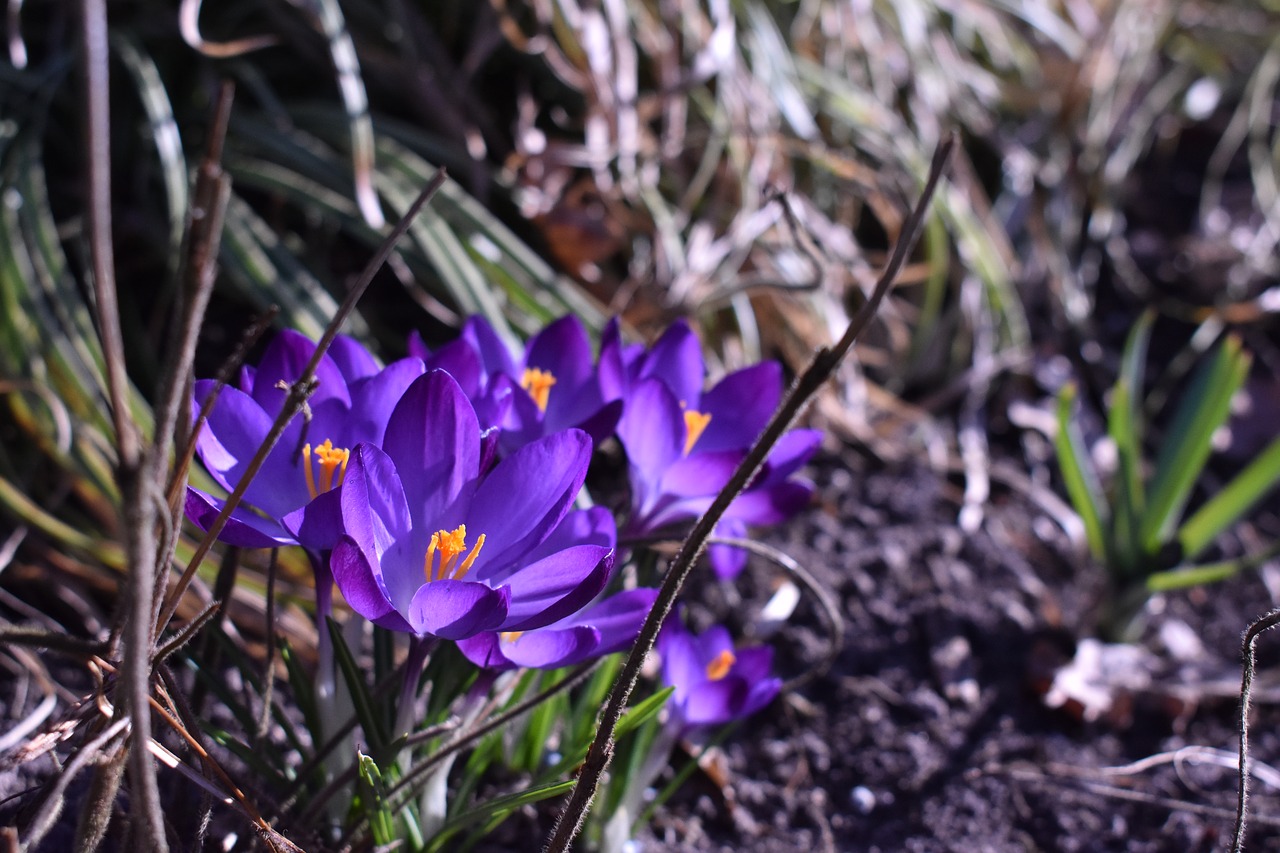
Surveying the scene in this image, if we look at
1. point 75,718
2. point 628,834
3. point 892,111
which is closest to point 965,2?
point 892,111

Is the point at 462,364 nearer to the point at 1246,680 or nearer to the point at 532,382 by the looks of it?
the point at 532,382

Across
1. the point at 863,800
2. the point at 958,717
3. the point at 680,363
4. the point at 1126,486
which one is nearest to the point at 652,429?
the point at 680,363

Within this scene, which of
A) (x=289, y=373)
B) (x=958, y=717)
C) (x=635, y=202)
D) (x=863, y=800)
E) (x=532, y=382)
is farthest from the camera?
Answer: (x=635, y=202)

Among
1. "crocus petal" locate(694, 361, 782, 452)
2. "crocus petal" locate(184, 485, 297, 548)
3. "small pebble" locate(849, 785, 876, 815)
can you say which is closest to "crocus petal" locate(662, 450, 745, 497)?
"crocus petal" locate(694, 361, 782, 452)

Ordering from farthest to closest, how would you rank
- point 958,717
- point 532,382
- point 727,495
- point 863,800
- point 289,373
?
point 958,717 < point 863,800 < point 532,382 < point 289,373 < point 727,495

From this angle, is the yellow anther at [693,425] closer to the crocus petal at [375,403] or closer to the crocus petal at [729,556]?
the crocus petal at [729,556]

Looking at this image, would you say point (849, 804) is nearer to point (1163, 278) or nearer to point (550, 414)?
point (550, 414)
